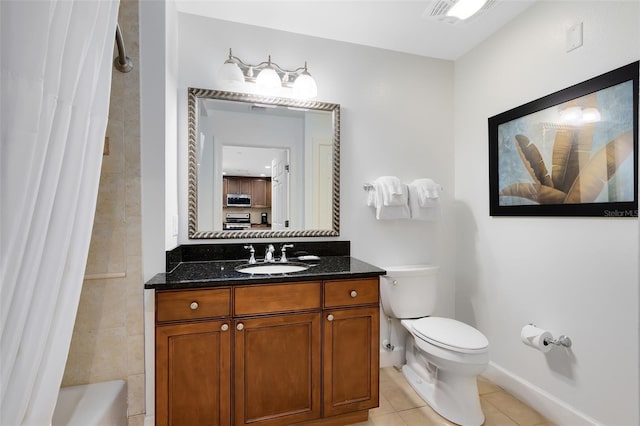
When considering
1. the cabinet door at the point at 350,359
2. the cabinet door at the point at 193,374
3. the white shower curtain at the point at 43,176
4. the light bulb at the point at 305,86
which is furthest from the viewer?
the light bulb at the point at 305,86

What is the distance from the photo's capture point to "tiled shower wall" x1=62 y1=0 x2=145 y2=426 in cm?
139

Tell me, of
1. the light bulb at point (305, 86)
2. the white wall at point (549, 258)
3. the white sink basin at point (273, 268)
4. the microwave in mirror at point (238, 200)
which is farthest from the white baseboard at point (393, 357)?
the light bulb at point (305, 86)

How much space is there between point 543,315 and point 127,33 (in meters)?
2.66

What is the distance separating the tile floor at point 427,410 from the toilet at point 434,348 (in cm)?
6

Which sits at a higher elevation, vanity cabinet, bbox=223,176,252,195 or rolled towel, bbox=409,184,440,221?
vanity cabinet, bbox=223,176,252,195

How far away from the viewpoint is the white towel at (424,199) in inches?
85.0

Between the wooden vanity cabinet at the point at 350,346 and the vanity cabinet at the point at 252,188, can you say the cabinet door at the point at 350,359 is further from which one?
the vanity cabinet at the point at 252,188

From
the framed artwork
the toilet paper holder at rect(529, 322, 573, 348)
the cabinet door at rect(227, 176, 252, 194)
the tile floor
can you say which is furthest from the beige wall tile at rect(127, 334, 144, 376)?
the framed artwork

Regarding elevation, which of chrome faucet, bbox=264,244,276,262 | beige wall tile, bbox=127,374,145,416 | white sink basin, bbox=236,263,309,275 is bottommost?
beige wall tile, bbox=127,374,145,416

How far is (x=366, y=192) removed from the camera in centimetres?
220


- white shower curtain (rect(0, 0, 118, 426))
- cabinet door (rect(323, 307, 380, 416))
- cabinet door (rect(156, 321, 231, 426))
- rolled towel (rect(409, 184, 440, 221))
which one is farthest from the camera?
rolled towel (rect(409, 184, 440, 221))

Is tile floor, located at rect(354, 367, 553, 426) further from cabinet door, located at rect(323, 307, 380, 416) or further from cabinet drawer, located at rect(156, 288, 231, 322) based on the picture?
cabinet drawer, located at rect(156, 288, 231, 322)

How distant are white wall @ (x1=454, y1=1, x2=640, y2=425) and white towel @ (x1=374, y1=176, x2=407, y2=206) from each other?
0.59 m

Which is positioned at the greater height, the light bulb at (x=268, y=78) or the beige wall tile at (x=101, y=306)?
the light bulb at (x=268, y=78)
